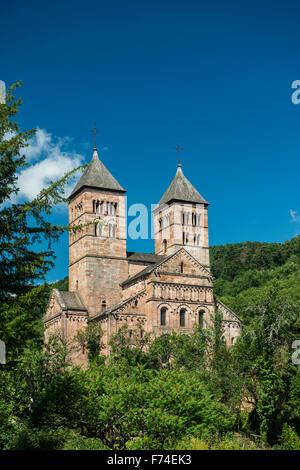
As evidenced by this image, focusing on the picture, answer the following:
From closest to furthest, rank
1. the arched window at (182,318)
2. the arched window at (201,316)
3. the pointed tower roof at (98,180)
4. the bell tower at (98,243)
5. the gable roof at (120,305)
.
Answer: the gable roof at (120,305), the arched window at (182,318), the arched window at (201,316), the bell tower at (98,243), the pointed tower roof at (98,180)

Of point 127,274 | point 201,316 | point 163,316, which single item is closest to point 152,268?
point 163,316

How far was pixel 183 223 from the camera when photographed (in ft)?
235

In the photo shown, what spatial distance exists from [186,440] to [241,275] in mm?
95732

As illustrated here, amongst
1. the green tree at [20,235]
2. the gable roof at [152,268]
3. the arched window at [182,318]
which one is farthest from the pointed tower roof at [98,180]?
the green tree at [20,235]

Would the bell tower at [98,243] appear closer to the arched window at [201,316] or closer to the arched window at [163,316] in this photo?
the arched window at [163,316]

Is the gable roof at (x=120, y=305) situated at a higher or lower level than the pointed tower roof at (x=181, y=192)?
lower

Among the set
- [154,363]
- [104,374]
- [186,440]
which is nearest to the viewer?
[186,440]

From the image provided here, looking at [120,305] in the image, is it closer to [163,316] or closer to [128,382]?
[163,316]

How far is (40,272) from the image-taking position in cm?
2144

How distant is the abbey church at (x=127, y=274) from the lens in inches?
2242

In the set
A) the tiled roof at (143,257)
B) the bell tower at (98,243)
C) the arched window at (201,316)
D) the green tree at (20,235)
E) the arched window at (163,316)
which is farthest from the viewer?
the tiled roof at (143,257)
